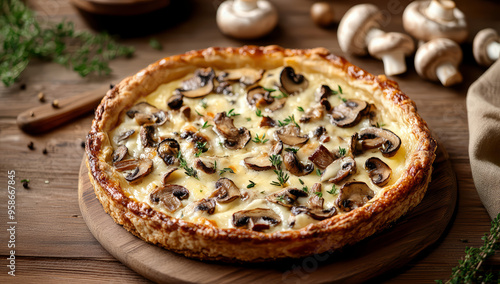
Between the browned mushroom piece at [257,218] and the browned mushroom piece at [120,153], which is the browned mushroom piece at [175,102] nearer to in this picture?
the browned mushroom piece at [120,153]

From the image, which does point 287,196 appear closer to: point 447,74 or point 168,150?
point 168,150

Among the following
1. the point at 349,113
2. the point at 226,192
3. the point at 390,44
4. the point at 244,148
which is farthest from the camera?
the point at 390,44

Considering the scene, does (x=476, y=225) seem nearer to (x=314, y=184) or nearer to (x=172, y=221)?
(x=314, y=184)

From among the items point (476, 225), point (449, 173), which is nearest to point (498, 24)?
point (449, 173)

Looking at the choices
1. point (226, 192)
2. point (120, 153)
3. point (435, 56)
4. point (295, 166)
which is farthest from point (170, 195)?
point (435, 56)

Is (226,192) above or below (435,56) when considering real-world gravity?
below

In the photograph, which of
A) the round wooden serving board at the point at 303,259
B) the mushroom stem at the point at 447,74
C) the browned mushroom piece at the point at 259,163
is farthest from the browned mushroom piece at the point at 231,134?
the mushroom stem at the point at 447,74
